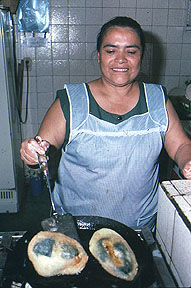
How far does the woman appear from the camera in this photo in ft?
4.66

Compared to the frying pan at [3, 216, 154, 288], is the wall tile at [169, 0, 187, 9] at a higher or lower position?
higher

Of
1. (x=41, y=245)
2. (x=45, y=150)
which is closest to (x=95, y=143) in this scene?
(x=45, y=150)

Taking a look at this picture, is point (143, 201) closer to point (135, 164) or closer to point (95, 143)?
point (135, 164)

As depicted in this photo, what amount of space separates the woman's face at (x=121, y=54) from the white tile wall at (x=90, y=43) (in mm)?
1955

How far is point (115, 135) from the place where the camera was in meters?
1.42

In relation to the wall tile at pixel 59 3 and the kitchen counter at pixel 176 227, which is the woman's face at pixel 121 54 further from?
the wall tile at pixel 59 3

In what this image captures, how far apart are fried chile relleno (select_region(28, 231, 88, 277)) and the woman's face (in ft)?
2.81

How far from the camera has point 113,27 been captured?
1.42 meters

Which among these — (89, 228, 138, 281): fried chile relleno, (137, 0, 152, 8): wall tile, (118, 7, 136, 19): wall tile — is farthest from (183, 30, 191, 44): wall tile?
(89, 228, 138, 281): fried chile relleno

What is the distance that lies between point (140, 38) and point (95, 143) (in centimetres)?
57

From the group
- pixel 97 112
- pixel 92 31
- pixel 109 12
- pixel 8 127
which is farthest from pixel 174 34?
pixel 97 112

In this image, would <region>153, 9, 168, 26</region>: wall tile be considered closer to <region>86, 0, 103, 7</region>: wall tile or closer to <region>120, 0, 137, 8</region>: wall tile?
<region>120, 0, 137, 8</region>: wall tile

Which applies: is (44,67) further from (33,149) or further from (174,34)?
(33,149)

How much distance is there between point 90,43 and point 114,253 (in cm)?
287
